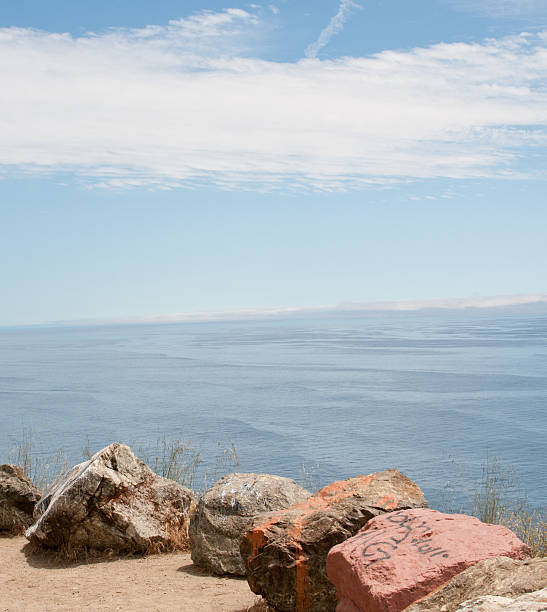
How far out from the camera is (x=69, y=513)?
9.16m

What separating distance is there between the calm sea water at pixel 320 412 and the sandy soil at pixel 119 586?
12.9 metres

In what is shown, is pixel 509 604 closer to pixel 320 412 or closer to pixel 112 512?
pixel 112 512

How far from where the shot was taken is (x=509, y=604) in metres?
3.39

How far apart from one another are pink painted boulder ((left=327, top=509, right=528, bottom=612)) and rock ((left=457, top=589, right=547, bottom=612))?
1314 mm

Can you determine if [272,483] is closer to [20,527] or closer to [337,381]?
[20,527]

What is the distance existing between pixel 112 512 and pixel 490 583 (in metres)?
6.36

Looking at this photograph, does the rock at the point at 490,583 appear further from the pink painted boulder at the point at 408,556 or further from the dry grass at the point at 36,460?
the dry grass at the point at 36,460

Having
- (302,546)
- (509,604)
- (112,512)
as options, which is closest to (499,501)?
(112,512)

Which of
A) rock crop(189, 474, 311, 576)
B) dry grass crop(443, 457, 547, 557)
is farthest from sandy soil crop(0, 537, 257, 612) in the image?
dry grass crop(443, 457, 547, 557)

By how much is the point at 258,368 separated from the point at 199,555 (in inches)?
2269

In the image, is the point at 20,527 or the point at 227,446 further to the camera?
the point at 227,446

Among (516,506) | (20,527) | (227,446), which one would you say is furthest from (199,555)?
(227,446)

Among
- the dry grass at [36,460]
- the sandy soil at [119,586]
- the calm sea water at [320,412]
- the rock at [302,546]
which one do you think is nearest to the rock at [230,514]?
the sandy soil at [119,586]

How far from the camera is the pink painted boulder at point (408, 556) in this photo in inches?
195
